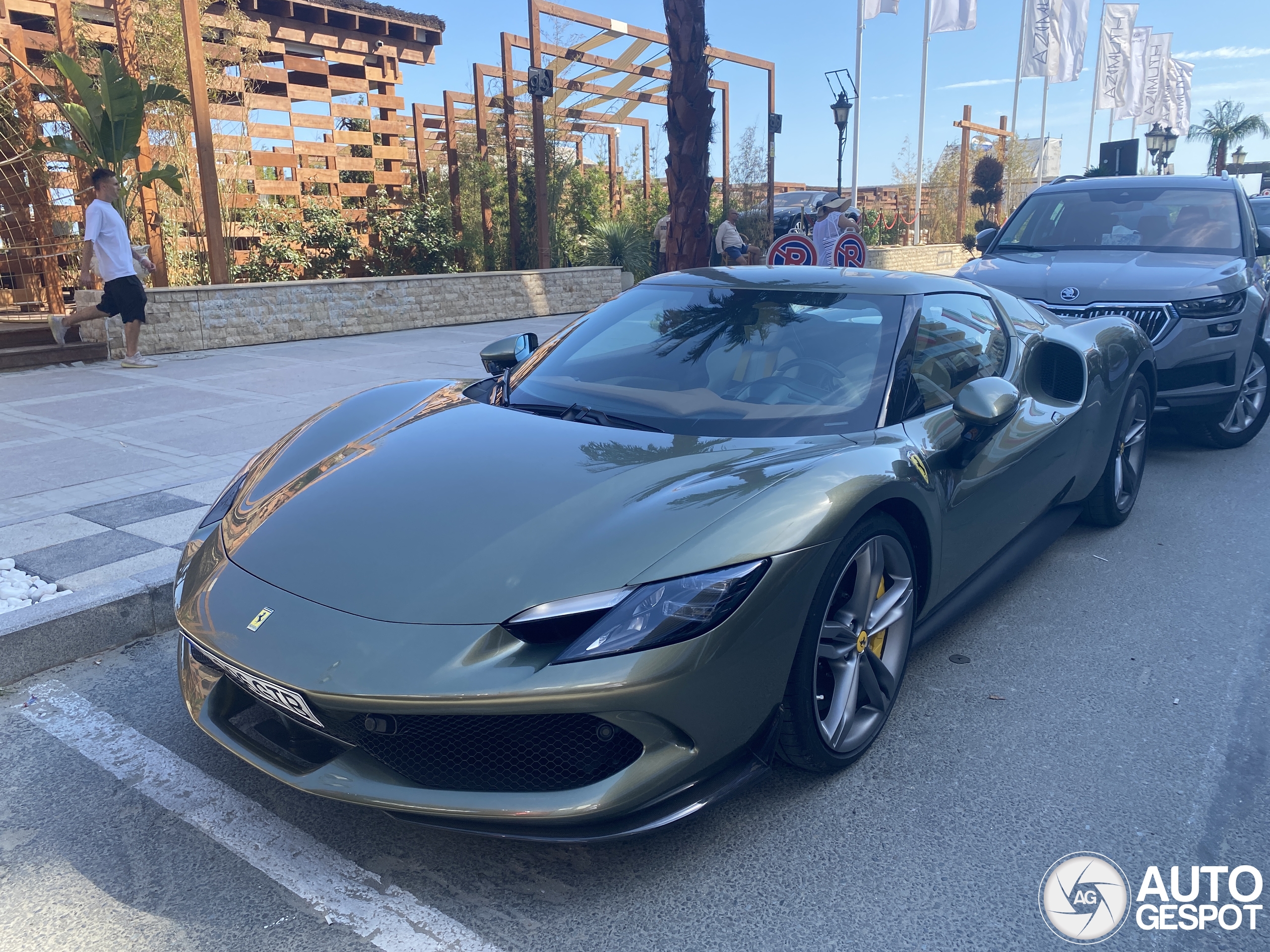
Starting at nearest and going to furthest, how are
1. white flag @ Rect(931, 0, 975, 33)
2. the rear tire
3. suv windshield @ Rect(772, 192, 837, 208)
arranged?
1. the rear tire
2. suv windshield @ Rect(772, 192, 837, 208)
3. white flag @ Rect(931, 0, 975, 33)

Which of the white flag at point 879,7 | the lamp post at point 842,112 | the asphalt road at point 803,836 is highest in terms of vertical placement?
the white flag at point 879,7

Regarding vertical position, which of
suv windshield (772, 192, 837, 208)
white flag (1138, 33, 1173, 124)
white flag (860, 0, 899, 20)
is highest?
white flag (1138, 33, 1173, 124)

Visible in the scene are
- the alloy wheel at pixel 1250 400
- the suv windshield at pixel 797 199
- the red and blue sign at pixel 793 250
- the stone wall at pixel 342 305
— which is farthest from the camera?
the suv windshield at pixel 797 199

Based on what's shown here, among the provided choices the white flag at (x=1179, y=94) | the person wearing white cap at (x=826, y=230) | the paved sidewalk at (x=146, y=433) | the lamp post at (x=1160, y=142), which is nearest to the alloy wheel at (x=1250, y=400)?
the person wearing white cap at (x=826, y=230)

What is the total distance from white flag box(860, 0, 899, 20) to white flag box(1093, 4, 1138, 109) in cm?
1967

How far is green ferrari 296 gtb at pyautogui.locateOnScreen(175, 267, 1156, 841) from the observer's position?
2035 millimetres

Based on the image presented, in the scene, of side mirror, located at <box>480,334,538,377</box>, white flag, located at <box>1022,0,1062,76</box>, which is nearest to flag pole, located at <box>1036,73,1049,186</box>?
white flag, located at <box>1022,0,1062,76</box>

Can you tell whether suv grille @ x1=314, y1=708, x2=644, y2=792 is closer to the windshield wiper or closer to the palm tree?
the windshield wiper

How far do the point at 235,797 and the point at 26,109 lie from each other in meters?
10.9

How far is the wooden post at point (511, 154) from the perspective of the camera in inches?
571

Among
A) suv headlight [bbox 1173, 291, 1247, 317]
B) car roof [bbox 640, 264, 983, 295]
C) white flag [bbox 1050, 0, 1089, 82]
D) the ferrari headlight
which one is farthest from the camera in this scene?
white flag [bbox 1050, 0, 1089, 82]

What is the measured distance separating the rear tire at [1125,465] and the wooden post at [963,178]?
25.4m

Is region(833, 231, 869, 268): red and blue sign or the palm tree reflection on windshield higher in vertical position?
region(833, 231, 869, 268): red and blue sign

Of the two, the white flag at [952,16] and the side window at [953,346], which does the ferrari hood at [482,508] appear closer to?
the side window at [953,346]
